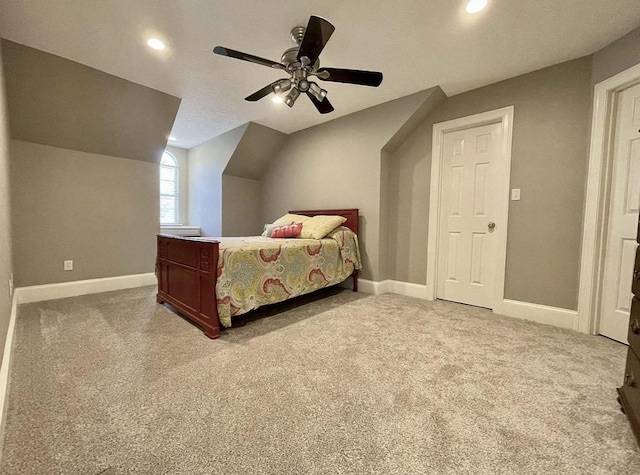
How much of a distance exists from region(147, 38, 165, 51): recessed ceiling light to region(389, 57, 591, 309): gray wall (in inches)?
120

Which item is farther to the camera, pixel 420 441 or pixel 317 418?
pixel 317 418

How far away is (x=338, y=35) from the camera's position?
209 centimetres

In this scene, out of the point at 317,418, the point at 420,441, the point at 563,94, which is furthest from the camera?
the point at 563,94

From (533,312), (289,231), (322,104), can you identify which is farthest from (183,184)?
(533,312)

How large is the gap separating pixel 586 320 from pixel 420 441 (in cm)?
221

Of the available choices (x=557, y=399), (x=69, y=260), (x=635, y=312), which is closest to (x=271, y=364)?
(x=557, y=399)

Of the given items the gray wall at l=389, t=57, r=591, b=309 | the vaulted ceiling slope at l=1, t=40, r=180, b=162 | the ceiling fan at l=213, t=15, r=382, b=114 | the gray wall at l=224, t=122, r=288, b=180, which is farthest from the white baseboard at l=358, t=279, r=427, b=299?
the vaulted ceiling slope at l=1, t=40, r=180, b=162

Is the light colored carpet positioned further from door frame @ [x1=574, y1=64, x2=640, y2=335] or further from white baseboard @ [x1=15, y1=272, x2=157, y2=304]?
white baseboard @ [x1=15, y1=272, x2=157, y2=304]

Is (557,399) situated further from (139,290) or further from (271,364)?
(139,290)

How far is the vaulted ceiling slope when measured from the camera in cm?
247

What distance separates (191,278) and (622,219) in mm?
3627

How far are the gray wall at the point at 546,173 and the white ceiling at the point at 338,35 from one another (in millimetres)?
174

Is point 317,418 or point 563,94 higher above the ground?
point 563,94

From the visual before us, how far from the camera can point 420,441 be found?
1.12 meters
